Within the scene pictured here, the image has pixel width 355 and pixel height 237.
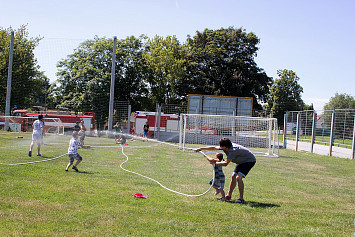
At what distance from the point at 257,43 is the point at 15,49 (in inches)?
1263

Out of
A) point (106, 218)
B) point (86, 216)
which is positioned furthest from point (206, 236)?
point (86, 216)

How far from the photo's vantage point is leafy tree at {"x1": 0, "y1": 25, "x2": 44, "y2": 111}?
3366 cm

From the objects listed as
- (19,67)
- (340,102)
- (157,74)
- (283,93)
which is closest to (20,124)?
(19,67)

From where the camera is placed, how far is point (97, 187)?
7.84 metres

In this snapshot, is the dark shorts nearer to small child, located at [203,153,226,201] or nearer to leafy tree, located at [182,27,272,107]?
small child, located at [203,153,226,201]

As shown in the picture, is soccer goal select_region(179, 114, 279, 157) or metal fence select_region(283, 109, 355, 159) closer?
metal fence select_region(283, 109, 355, 159)

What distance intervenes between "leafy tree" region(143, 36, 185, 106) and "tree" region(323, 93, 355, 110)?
3441 cm

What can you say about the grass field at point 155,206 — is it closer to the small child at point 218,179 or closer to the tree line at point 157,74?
the small child at point 218,179

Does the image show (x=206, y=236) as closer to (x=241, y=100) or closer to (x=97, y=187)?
(x=97, y=187)

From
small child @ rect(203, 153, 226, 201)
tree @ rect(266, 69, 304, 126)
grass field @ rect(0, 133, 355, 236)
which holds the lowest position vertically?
grass field @ rect(0, 133, 355, 236)

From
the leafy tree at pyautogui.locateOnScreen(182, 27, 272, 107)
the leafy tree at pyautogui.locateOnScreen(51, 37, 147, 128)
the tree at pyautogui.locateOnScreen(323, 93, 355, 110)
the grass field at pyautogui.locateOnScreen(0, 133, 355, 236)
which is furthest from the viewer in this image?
the tree at pyautogui.locateOnScreen(323, 93, 355, 110)

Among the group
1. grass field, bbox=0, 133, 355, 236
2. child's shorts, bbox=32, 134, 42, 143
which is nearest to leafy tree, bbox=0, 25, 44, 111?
child's shorts, bbox=32, 134, 42, 143

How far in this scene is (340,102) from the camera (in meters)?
63.4

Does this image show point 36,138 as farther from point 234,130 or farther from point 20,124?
point 20,124
